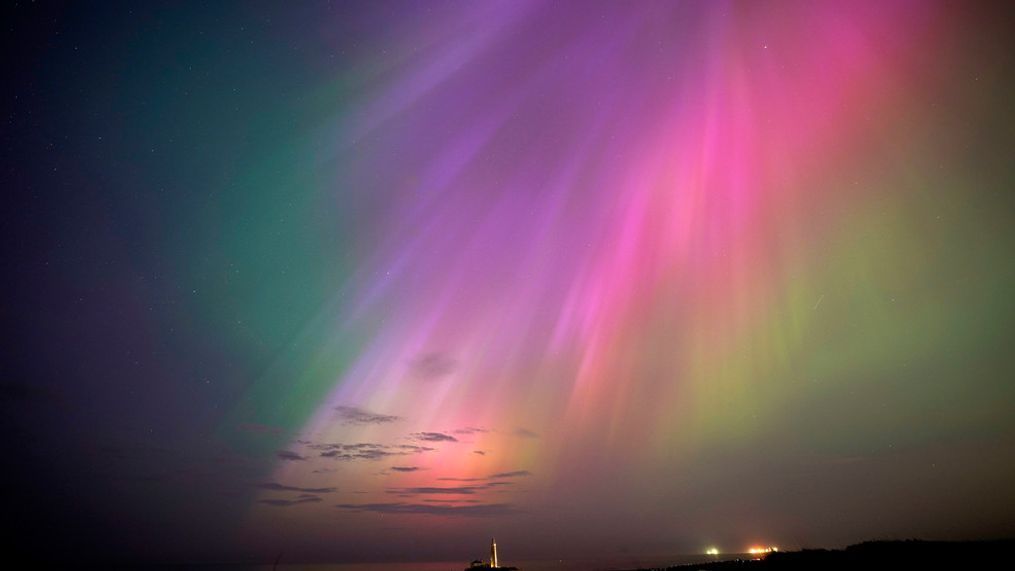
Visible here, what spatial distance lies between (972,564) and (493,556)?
63382 millimetres

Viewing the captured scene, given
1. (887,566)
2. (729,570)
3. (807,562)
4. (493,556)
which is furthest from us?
(493,556)

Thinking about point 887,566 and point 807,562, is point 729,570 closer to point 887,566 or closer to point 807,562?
point 807,562

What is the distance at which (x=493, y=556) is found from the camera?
259ft

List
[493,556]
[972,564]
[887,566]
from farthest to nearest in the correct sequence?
[493,556], [887,566], [972,564]

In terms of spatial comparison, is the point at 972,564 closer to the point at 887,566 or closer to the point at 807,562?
the point at 887,566

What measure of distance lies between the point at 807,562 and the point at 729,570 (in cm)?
1566

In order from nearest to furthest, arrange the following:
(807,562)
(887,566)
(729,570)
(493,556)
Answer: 1. (887,566)
2. (807,562)
3. (729,570)
4. (493,556)

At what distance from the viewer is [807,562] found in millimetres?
41688

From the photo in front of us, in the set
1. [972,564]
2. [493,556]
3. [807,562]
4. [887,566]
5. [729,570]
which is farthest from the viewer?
[493,556]

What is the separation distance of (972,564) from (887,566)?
455 centimetres

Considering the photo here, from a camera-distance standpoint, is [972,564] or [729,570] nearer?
[972,564]

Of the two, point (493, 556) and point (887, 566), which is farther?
point (493, 556)

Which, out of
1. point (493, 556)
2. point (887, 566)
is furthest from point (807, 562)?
point (493, 556)

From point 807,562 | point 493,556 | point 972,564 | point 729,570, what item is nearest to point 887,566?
point 972,564
